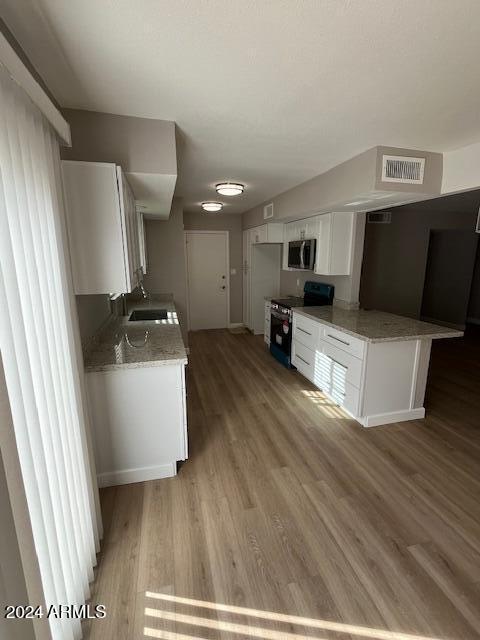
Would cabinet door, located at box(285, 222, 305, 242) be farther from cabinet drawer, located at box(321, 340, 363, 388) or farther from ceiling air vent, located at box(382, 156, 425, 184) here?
ceiling air vent, located at box(382, 156, 425, 184)

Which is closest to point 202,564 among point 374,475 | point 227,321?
point 374,475

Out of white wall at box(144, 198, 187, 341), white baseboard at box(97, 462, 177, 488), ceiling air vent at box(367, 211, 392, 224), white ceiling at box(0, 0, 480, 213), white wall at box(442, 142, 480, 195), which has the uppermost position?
white ceiling at box(0, 0, 480, 213)

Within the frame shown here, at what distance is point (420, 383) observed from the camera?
290cm

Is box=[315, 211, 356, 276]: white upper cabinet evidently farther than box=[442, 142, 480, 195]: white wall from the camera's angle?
Yes

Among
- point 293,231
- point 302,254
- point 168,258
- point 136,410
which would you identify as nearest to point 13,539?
point 136,410

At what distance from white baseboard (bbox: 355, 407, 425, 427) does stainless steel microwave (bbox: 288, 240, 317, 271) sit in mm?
1894

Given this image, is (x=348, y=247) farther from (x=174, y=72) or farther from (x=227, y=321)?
(x=227, y=321)

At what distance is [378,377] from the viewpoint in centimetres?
275

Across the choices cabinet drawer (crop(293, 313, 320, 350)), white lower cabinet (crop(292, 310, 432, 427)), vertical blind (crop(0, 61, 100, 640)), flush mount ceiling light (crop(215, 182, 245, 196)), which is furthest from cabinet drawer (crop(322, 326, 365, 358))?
vertical blind (crop(0, 61, 100, 640))

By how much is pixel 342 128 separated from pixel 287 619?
8.80 ft

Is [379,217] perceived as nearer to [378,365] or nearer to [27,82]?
[378,365]

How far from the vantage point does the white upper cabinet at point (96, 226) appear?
1.57 metres

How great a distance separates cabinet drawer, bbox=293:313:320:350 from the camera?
3.50 m

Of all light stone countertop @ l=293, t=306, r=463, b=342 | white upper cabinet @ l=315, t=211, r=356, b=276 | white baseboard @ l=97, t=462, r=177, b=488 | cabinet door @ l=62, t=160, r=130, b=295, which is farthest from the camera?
white upper cabinet @ l=315, t=211, r=356, b=276
